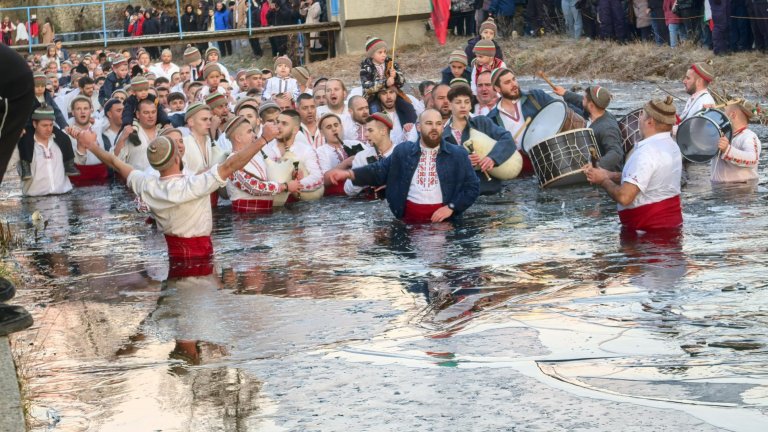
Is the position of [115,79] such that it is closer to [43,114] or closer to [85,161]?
[85,161]

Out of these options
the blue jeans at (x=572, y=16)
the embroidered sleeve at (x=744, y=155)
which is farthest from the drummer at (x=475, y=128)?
the blue jeans at (x=572, y=16)

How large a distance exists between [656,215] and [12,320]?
5.94 m

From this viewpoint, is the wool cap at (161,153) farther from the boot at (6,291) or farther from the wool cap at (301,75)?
the wool cap at (301,75)

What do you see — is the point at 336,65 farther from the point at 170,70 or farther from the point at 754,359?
the point at 754,359

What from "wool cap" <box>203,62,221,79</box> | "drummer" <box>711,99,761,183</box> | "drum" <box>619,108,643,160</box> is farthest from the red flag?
"drummer" <box>711,99,761,183</box>

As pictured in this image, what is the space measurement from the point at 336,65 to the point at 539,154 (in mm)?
23184

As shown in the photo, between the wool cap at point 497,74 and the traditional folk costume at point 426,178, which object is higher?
the wool cap at point 497,74

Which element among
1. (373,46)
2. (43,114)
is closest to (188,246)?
(43,114)

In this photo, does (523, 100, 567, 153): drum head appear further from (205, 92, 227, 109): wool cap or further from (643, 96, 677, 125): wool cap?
(205, 92, 227, 109): wool cap

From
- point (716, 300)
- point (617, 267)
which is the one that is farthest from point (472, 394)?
point (617, 267)

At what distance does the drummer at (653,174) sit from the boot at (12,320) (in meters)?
5.35

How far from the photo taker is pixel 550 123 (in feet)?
46.4

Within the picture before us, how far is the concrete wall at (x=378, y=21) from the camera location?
37188 millimetres

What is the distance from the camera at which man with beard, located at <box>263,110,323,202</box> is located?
14.0 m
